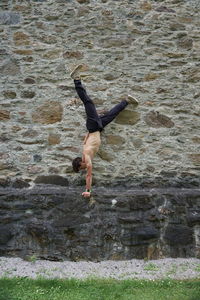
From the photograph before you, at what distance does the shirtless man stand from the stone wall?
0.47 feet

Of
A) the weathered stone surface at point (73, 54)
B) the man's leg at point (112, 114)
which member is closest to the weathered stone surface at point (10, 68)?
the weathered stone surface at point (73, 54)

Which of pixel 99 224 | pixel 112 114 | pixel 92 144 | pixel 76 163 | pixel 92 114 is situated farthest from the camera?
pixel 112 114

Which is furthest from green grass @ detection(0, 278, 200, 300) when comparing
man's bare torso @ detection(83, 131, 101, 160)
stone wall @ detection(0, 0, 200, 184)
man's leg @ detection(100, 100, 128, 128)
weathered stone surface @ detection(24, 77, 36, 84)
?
weathered stone surface @ detection(24, 77, 36, 84)

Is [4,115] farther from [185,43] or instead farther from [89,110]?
[185,43]

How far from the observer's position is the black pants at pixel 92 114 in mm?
5375

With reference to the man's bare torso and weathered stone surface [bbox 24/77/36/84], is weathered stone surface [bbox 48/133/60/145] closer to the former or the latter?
the man's bare torso

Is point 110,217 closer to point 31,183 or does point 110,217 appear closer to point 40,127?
point 31,183

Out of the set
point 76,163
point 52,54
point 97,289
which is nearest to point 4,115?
point 52,54

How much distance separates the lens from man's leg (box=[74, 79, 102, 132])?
5371 millimetres

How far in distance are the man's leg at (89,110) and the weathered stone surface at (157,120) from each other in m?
0.68

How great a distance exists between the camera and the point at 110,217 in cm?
498

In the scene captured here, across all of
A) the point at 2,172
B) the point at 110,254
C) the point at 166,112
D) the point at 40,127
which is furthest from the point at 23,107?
the point at 110,254

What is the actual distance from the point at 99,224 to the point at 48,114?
163 cm

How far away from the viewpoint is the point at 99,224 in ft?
16.1
